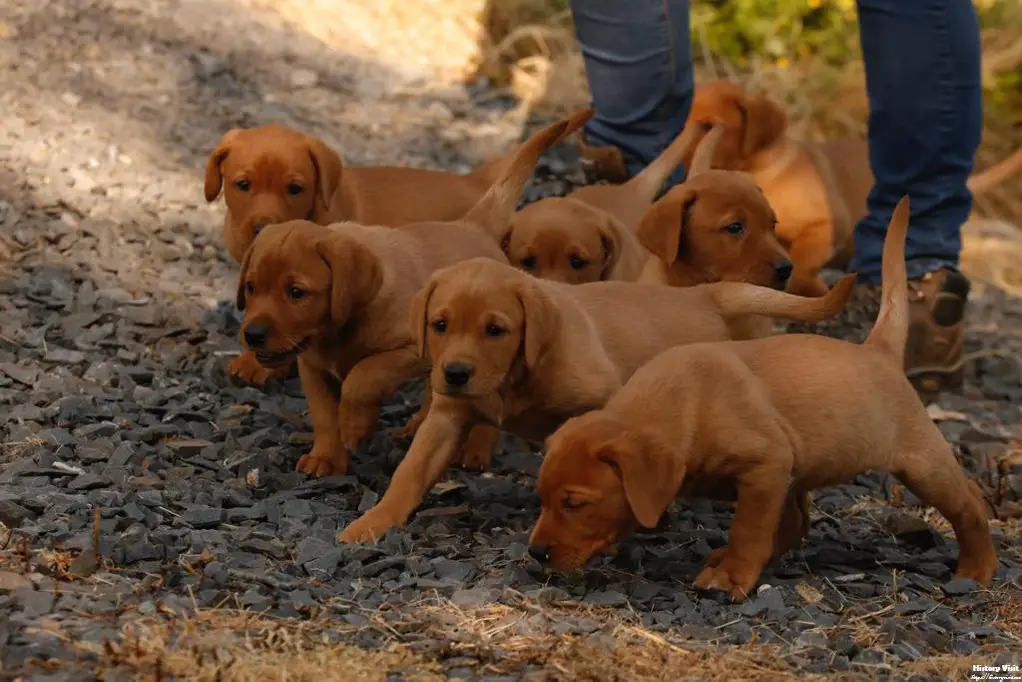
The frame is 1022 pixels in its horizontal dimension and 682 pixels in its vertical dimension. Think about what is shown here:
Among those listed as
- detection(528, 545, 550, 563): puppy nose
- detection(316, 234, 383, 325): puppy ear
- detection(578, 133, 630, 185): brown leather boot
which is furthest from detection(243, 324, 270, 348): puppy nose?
detection(578, 133, 630, 185): brown leather boot

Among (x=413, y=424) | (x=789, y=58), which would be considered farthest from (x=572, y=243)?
(x=789, y=58)

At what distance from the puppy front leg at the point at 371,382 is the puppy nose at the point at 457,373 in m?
0.64

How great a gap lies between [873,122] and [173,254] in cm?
328

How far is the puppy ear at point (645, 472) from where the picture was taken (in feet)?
11.3

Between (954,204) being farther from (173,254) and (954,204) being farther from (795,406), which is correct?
(173,254)

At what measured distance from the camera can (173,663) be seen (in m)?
2.94

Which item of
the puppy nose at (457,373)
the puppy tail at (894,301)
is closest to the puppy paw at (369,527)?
the puppy nose at (457,373)

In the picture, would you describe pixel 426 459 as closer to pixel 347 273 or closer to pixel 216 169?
pixel 347 273

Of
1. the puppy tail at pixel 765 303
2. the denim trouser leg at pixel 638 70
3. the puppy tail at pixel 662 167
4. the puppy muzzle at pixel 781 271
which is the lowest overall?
the puppy muzzle at pixel 781 271

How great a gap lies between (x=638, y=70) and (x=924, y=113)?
1.31m

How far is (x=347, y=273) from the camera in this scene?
4.41 m

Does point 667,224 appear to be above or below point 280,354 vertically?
above

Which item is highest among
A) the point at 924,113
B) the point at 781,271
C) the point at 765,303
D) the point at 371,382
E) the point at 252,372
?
the point at 924,113

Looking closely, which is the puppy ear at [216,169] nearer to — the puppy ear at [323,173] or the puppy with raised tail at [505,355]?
the puppy ear at [323,173]
